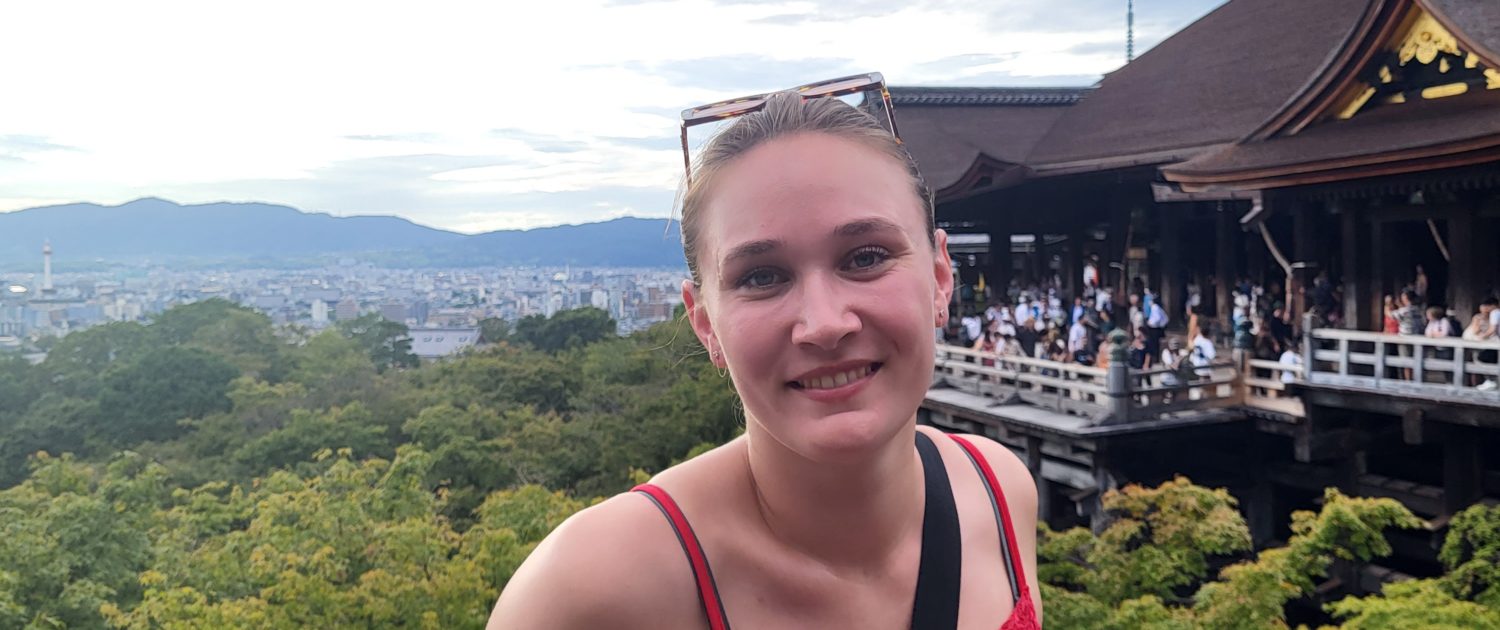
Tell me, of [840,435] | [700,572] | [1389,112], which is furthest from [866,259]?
[1389,112]

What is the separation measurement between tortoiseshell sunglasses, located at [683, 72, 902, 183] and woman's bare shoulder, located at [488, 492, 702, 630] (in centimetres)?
56

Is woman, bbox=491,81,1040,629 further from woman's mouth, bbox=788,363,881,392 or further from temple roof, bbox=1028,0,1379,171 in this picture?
temple roof, bbox=1028,0,1379,171

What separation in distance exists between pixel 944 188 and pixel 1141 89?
4.42m

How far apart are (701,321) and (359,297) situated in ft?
211

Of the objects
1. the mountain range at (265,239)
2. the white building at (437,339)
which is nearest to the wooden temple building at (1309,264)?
the white building at (437,339)

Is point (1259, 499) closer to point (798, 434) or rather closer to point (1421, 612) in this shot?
point (1421, 612)

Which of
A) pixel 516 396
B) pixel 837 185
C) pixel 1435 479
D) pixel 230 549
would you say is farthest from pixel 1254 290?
pixel 516 396

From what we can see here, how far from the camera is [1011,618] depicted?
70.3 inches

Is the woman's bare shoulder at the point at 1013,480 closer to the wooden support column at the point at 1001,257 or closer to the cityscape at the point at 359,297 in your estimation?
the wooden support column at the point at 1001,257

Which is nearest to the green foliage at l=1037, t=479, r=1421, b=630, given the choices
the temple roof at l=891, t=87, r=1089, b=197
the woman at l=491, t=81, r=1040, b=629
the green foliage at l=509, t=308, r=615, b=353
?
the woman at l=491, t=81, r=1040, b=629

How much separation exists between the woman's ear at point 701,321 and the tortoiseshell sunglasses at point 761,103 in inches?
7.5

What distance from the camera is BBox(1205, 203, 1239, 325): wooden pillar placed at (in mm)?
13023

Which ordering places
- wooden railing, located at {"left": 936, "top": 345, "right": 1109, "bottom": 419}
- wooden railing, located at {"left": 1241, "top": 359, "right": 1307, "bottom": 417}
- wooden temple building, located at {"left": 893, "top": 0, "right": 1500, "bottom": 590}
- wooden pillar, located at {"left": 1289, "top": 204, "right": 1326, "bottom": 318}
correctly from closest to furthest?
wooden temple building, located at {"left": 893, "top": 0, "right": 1500, "bottom": 590}
wooden railing, located at {"left": 1241, "top": 359, "right": 1307, "bottom": 417}
wooden railing, located at {"left": 936, "top": 345, "right": 1109, "bottom": 419}
wooden pillar, located at {"left": 1289, "top": 204, "right": 1326, "bottom": 318}

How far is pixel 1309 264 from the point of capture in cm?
1045
